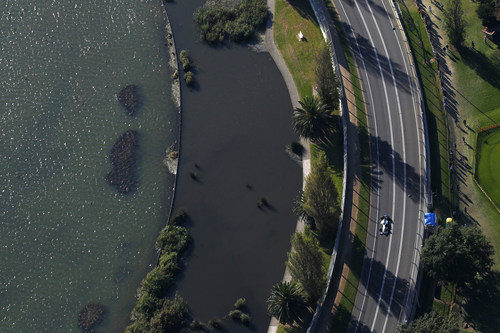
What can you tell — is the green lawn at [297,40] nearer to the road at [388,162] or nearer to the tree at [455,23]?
the road at [388,162]

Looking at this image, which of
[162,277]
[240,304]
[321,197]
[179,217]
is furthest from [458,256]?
[162,277]

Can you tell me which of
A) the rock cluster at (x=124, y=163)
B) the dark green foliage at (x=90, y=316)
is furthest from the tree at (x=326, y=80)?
the dark green foliage at (x=90, y=316)

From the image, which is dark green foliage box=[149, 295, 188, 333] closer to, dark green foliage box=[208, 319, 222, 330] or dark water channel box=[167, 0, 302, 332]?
dark water channel box=[167, 0, 302, 332]

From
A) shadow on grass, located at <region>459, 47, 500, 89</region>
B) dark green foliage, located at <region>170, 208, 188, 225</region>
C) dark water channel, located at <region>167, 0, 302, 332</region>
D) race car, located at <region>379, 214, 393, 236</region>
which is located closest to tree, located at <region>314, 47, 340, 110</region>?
dark water channel, located at <region>167, 0, 302, 332</region>

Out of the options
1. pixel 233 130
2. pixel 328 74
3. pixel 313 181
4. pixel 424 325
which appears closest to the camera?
pixel 424 325

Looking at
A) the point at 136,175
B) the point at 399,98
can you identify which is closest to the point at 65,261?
the point at 136,175

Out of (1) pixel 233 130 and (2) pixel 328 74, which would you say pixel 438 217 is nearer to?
(2) pixel 328 74

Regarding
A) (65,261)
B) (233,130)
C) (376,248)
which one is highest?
(376,248)
